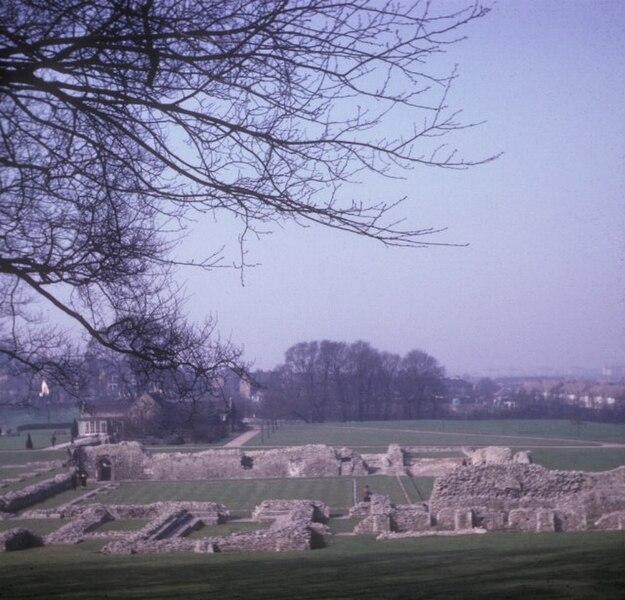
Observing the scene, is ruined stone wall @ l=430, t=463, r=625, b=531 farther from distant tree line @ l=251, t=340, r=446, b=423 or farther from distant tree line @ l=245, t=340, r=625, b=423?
distant tree line @ l=251, t=340, r=446, b=423

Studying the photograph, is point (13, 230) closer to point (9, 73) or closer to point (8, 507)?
point (9, 73)

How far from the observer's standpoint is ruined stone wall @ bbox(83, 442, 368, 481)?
119ft

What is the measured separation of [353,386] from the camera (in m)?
67.0

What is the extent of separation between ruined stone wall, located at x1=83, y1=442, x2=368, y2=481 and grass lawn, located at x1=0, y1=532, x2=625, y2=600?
23691 millimetres

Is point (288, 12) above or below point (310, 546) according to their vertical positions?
above

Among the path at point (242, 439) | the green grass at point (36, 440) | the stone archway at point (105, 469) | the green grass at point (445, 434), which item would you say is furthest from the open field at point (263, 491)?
the green grass at point (36, 440)

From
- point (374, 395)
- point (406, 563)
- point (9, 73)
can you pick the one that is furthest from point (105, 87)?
point (374, 395)

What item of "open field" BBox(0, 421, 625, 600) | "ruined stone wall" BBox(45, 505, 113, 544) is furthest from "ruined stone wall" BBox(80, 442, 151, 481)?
"open field" BBox(0, 421, 625, 600)

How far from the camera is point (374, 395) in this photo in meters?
68.9

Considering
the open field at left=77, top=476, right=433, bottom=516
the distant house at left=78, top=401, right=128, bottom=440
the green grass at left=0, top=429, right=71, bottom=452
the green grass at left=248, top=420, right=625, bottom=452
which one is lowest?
the open field at left=77, top=476, right=433, bottom=516

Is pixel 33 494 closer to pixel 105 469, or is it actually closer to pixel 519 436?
pixel 105 469

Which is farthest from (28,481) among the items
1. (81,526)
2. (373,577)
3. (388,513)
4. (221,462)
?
(373,577)

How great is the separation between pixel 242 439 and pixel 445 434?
44.5 ft

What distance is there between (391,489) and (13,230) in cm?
2475
